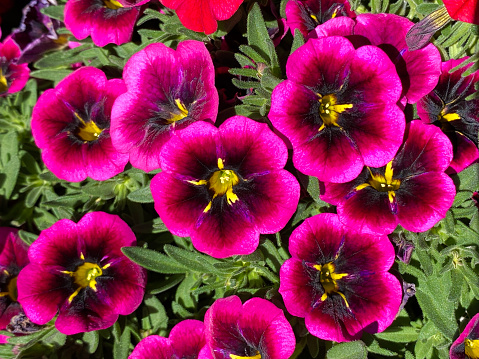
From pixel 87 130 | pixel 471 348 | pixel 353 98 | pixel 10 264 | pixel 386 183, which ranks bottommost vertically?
pixel 10 264

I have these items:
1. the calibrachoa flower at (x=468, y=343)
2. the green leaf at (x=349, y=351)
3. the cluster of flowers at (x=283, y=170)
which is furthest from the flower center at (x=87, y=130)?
the calibrachoa flower at (x=468, y=343)

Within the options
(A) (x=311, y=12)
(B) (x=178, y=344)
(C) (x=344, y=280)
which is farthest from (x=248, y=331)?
(A) (x=311, y=12)

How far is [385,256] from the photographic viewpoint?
1806 mm

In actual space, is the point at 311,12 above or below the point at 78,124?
above

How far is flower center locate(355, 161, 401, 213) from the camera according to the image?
1.80m

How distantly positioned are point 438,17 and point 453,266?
90 centimetres

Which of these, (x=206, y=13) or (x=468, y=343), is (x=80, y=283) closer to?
(x=206, y=13)

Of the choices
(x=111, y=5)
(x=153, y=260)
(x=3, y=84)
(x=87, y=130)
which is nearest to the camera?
(x=153, y=260)

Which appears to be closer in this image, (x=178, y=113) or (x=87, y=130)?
(x=178, y=113)

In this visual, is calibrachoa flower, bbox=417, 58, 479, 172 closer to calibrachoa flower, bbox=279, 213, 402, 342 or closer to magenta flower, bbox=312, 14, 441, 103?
magenta flower, bbox=312, 14, 441, 103

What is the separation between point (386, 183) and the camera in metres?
1.86

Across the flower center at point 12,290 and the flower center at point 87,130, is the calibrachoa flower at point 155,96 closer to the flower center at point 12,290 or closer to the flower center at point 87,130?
the flower center at point 87,130

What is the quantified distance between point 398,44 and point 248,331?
1.15 m

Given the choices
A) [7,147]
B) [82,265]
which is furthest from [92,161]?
[7,147]
